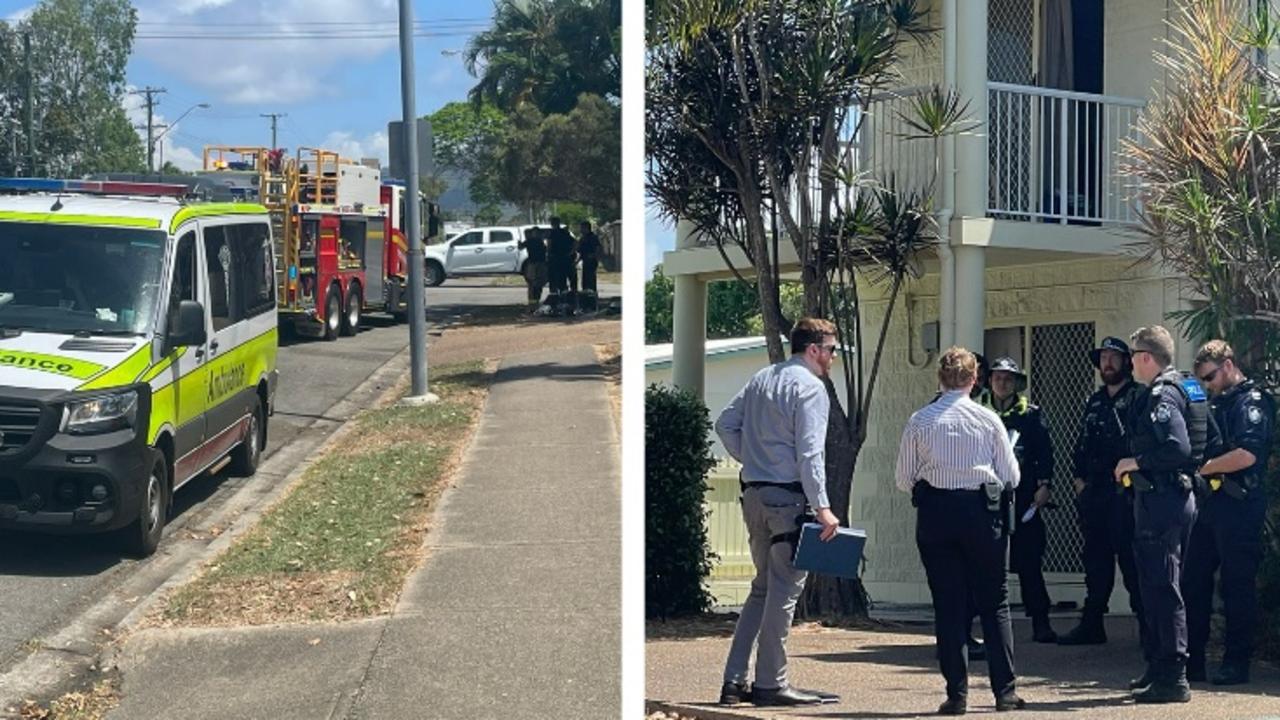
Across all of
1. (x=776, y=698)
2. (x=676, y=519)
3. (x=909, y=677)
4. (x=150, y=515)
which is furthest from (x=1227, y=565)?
(x=150, y=515)

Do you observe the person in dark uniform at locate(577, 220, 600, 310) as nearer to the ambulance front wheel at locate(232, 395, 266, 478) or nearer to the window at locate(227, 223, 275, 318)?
the window at locate(227, 223, 275, 318)

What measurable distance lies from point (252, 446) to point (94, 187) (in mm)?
658

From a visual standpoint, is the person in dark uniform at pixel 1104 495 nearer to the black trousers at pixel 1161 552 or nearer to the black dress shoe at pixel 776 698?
the black trousers at pixel 1161 552

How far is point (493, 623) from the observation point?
3680 millimetres

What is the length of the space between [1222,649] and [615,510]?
8.56ft

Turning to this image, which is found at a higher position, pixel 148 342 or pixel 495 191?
pixel 495 191

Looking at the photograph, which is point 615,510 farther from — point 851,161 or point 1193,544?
point 1193,544

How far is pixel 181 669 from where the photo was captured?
352 cm

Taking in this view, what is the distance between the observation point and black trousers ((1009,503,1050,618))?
550 centimetres

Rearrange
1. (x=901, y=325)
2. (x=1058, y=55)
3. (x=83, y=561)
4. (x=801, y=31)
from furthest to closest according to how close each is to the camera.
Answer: (x=1058, y=55), (x=901, y=325), (x=801, y=31), (x=83, y=561)

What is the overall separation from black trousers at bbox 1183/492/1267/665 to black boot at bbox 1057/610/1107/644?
28cm

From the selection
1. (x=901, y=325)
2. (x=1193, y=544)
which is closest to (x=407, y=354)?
(x=901, y=325)

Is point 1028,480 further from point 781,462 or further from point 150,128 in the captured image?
point 150,128

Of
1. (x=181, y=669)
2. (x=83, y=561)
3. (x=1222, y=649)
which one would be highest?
(x=83, y=561)
